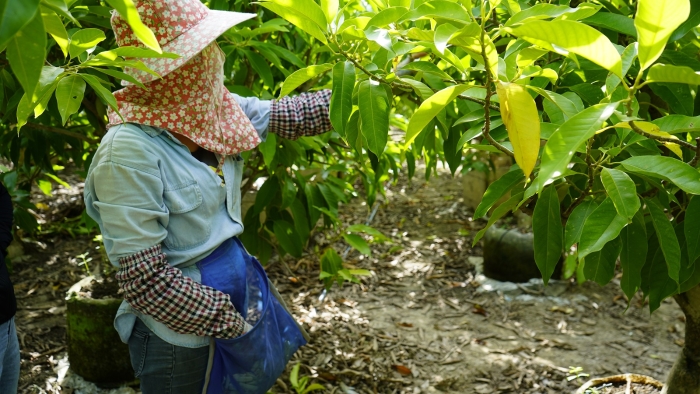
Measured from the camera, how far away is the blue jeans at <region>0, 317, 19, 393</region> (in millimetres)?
2066

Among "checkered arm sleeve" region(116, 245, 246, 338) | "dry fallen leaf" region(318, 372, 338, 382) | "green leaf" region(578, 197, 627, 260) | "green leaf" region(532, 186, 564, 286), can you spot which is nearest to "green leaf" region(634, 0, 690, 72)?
"green leaf" region(578, 197, 627, 260)

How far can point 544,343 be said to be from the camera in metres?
3.41

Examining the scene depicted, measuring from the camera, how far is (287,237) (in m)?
2.65

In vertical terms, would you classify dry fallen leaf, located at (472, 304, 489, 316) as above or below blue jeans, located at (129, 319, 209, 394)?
below

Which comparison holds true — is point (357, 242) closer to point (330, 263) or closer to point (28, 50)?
point (330, 263)

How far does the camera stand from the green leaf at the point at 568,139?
0.84m

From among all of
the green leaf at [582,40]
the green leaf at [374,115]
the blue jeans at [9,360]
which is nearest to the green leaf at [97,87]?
the green leaf at [374,115]

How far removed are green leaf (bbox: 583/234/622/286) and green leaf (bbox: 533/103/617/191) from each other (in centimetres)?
66

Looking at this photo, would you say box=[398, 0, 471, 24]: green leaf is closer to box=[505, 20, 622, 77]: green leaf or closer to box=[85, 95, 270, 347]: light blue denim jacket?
box=[505, 20, 622, 77]: green leaf

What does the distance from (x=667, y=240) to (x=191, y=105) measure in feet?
3.79

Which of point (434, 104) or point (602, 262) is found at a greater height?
point (434, 104)

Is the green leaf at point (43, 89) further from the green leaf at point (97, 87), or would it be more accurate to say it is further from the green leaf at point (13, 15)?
the green leaf at point (13, 15)

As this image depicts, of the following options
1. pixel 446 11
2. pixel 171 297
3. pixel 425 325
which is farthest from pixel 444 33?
pixel 425 325

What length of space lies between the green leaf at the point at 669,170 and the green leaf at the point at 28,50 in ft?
2.78
